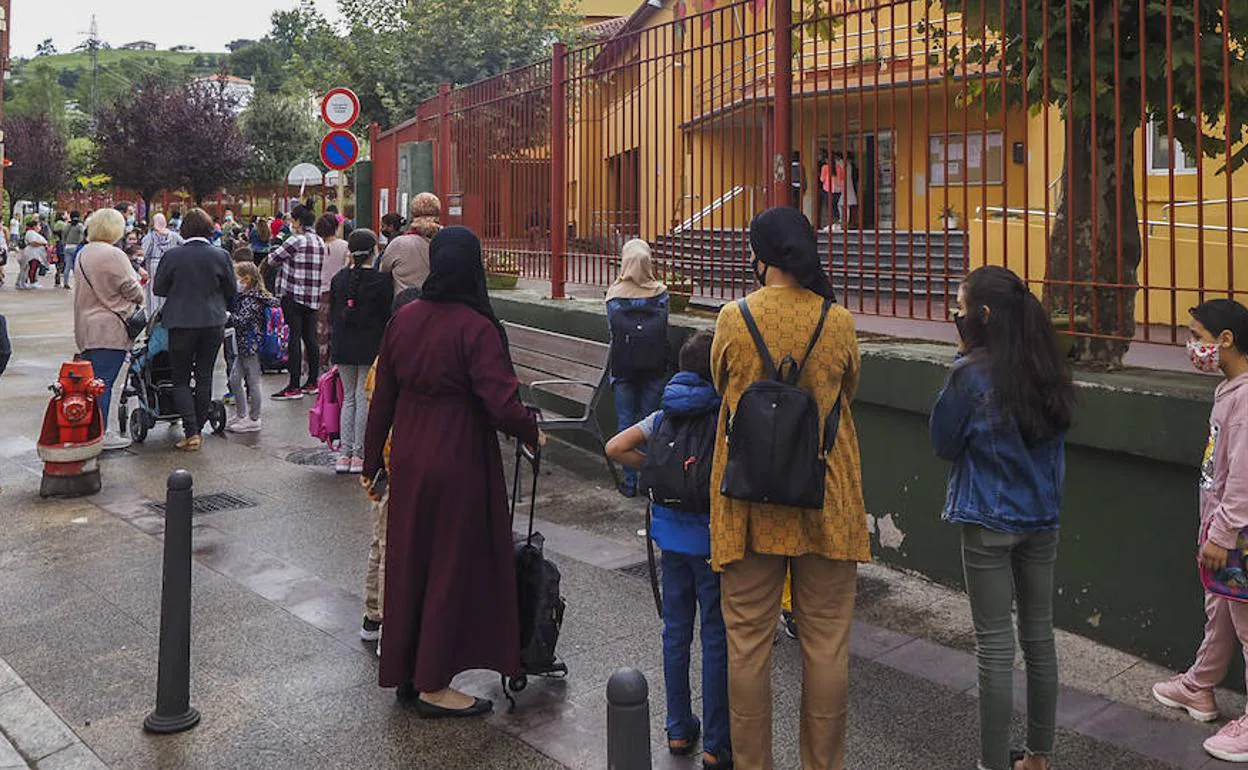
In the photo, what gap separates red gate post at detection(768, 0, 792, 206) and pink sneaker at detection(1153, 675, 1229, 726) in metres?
3.40

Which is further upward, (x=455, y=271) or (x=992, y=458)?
(x=455, y=271)

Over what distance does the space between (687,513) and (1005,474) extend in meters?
1.00

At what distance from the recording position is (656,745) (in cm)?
410

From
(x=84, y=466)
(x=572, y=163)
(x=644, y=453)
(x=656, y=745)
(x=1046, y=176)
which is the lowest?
(x=656, y=745)

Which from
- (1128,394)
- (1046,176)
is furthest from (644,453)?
(1046,176)

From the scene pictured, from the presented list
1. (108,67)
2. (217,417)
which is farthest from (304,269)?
(108,67)

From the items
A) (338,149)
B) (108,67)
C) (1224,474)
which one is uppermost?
(108,67)

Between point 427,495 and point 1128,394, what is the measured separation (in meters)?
2.85

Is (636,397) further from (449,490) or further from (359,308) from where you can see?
(449,490)

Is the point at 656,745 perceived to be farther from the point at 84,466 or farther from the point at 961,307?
the point at 84,466

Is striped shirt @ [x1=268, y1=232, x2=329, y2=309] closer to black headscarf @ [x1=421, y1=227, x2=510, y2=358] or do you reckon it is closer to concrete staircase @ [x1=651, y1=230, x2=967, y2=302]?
concrete staircase @ [x1=651, y1=230, x2=967, y2=302]

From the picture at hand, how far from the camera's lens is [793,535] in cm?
341

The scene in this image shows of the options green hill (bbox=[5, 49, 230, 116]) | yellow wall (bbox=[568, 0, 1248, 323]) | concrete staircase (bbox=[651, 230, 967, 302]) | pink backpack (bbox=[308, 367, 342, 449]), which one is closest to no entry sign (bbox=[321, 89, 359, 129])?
yellow wall (bbox=[568, 0, 1248, 323])

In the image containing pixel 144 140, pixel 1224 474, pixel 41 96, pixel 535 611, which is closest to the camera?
pixel 1224 474
